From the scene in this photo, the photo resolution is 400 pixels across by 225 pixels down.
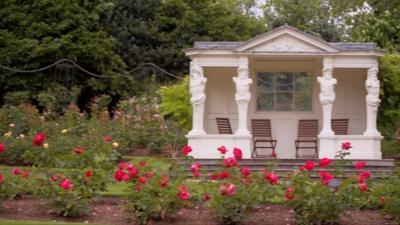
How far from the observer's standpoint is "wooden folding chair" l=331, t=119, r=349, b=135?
19.3m

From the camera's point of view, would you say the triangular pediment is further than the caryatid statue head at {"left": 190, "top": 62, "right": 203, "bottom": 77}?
No

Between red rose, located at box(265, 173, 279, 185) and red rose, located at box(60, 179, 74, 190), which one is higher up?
red rose, located at box(265, 173, 279, 185)

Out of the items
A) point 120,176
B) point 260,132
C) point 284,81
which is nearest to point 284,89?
point 284,81

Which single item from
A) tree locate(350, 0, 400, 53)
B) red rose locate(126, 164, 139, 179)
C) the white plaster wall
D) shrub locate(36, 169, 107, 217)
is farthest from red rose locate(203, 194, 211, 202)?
tree locate(350, 0, 400, 53)

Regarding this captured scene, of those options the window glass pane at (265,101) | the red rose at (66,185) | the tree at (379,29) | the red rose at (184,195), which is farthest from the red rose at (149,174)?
the tree at (379,29)

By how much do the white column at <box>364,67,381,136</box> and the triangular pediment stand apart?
3.63ft

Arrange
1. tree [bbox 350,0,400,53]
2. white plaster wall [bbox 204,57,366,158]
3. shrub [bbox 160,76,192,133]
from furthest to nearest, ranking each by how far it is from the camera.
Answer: tree [bbox 350,0,400,53] → shrub [bbox 160,76,192,133] → white plaster wall [bbox 204,57,366,158]

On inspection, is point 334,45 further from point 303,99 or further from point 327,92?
point 303,99

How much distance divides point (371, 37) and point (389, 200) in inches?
592

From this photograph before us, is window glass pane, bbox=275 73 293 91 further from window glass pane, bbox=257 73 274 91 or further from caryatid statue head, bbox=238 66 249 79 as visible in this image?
caryatid statue head, bbox=238 66 249 79

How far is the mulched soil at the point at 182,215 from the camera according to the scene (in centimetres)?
1137

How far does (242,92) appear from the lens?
59.2ft

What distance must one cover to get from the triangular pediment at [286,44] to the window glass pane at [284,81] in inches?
75.4

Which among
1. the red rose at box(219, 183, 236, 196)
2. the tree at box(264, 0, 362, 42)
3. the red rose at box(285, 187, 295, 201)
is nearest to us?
the red rose at box(219, 183, 236, 196)
